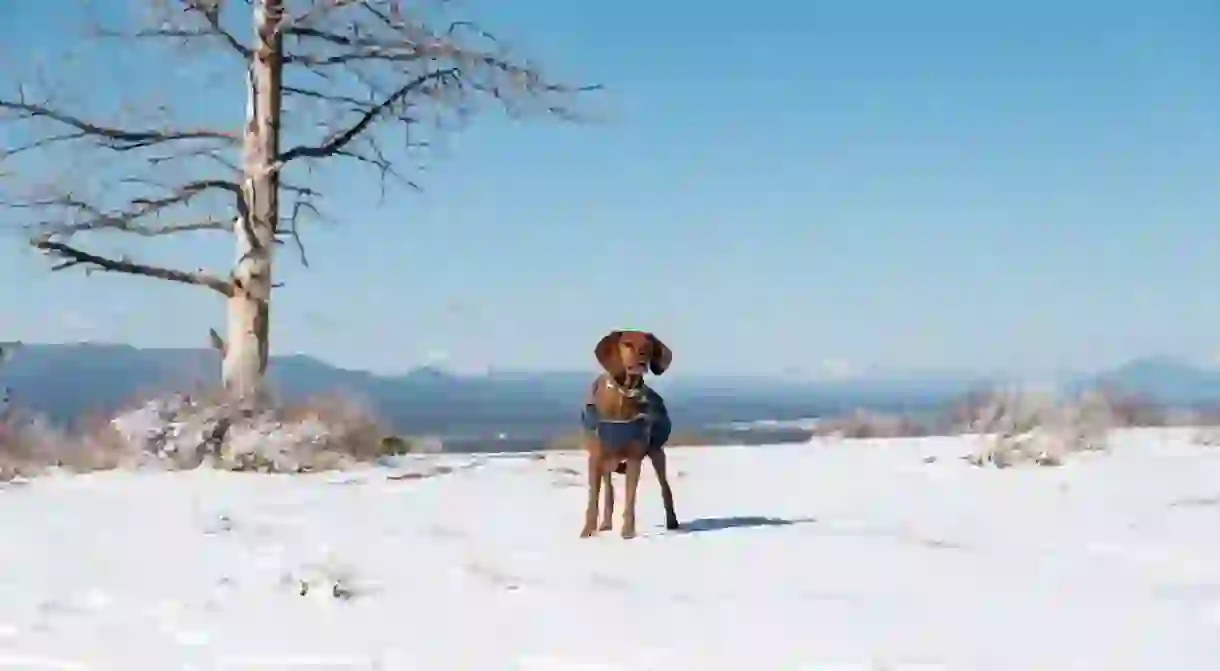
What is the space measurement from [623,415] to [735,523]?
1.11 m

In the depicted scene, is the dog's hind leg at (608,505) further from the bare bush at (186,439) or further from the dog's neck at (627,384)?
the bare bush at (186,439)

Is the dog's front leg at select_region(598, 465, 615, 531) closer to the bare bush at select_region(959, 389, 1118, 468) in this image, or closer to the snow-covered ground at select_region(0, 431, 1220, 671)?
the snow-covered ground at select_region(0, 431, 1220, 671)

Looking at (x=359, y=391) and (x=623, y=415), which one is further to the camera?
(x=359, y=391)

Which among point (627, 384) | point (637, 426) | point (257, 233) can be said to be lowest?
point (637, 426)

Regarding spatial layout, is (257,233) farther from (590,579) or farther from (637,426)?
(590,579)

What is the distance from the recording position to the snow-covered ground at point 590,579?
399 centimetres

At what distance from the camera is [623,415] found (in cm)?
651

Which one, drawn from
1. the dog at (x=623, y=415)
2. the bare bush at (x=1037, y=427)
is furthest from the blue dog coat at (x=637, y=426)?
the bare bush at (x=1037, y=427)

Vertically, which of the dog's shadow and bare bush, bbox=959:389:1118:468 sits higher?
bare bush, bbox=959:389:1118:468

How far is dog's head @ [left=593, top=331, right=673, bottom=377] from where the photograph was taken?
21.1ft

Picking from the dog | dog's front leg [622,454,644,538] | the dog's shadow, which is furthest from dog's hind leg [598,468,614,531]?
the dog's shadow

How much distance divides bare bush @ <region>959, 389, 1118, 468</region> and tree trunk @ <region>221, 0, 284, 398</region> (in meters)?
6.55

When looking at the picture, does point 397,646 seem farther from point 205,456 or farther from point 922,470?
point 922,470

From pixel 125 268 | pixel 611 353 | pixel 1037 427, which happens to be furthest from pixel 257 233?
pixel 1037 427
